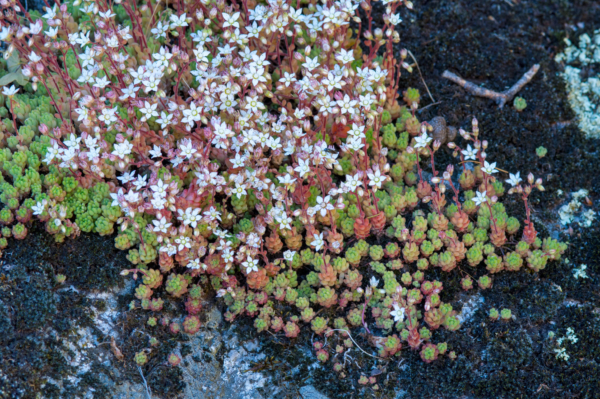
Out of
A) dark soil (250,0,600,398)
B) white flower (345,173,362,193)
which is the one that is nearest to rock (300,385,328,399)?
dark soil (250,0,600,398)

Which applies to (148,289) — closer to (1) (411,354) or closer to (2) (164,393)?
(2) (164,393)

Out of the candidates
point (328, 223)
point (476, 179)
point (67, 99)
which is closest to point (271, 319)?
point (328, 223)

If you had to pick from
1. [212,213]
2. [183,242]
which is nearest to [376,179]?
[212,213]

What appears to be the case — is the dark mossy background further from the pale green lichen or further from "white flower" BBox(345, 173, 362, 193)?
"white flower" BBox(345, 173, 362, 193)

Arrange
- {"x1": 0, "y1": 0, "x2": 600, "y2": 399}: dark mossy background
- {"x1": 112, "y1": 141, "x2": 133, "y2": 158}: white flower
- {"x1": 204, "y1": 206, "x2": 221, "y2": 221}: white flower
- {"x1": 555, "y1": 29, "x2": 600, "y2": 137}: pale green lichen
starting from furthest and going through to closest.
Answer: {"x1": 555, "y1": 29, "x2": 600, "y2": 137}: pale green lichen < {"x1": 204, "y1": 206, "x2": 221, "y2": 221}: white flower < {"x1": 112, "y1": 141, "x2": 133, "y2": 158}: white flower < {"x1": 0, "y1": 0, "x2": 600, "y2": 399}: dark mossy background

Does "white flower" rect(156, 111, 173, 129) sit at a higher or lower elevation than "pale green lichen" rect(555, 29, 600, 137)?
higher

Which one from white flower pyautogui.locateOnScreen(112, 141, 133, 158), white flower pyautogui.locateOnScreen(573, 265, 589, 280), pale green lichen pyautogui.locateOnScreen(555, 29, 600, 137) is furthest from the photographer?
pale green lichen pyautogui.locateOnScreen(555, 29, 600, 137)

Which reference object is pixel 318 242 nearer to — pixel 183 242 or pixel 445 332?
pixel 183 242
